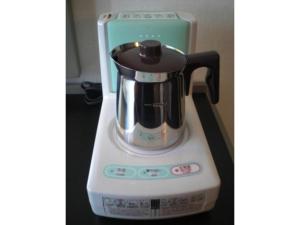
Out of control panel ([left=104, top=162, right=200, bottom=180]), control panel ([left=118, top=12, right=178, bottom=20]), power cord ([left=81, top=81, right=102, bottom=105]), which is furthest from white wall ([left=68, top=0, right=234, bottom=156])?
control panel ([left=104, top=162, right=200, bottom=180])

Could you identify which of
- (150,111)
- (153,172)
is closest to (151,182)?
(153,172)

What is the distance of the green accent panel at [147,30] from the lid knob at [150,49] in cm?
14

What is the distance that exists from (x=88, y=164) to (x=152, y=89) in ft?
0.87

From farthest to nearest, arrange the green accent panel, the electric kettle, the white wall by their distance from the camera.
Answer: the white wall → the green accent panel → the electric kettle

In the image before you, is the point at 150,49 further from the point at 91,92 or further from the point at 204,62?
the point at 91,92

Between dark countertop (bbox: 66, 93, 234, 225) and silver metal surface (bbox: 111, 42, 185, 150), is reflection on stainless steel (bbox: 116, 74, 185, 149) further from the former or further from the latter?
dark countertop (bbox: 66, 93, 234, 225)

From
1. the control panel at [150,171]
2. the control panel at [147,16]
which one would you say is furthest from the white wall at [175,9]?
the control panel at [150,171]

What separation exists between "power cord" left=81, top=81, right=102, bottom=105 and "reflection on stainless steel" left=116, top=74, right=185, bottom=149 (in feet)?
1.05

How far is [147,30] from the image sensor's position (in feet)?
2.13

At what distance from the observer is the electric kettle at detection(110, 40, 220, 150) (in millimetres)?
506

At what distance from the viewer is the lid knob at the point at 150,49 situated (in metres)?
0.51

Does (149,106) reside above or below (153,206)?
above

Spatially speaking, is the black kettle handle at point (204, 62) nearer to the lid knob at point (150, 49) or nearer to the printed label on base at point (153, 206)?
the lid knob at point (150, 49)

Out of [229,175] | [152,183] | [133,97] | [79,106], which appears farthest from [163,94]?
[79,106]
